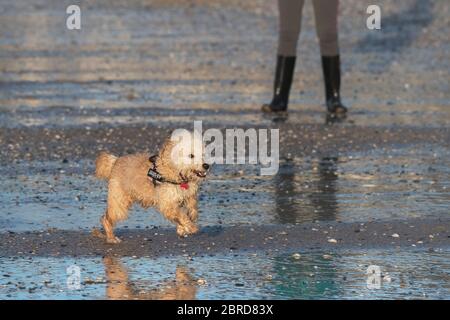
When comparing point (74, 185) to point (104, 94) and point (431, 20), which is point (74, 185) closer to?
point (104, 94)

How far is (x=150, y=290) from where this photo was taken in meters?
8.18

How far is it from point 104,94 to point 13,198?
7268 millimetres

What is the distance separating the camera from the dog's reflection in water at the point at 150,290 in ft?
26.3

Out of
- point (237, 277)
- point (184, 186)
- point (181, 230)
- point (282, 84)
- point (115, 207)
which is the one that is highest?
point (282, 84)

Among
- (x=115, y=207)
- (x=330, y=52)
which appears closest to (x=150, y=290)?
(x=115, y=207)

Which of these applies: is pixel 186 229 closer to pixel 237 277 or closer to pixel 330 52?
pixel 237 277

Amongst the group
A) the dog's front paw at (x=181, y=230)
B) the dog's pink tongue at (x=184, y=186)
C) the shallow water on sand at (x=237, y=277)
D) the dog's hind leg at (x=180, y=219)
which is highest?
the dog's pink tongue at (x=184, y=186)

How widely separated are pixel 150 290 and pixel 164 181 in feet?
4.52

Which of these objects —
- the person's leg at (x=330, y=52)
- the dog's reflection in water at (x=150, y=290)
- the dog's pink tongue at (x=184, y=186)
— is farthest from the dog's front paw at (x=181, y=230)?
the person's leg at (x=330, y=52)

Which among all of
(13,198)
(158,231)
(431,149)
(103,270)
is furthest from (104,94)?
(103,270)

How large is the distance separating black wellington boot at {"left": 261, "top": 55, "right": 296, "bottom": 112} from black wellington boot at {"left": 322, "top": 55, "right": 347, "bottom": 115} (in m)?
0.44

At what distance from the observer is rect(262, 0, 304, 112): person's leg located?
1636 centimetres

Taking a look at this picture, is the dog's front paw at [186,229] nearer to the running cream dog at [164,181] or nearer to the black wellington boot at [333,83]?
the running cream dog at [164,181]

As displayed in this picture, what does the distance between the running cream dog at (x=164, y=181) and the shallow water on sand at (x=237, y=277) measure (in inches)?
18.2
